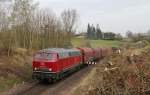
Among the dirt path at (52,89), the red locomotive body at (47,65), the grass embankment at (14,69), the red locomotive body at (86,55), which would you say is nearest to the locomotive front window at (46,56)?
the red locomotive body at (47,65)

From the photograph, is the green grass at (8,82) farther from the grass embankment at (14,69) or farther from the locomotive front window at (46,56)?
the locomotive front window at (46,56)

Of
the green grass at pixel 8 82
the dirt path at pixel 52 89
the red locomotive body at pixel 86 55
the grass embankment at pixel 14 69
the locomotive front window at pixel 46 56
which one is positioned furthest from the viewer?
the red locomotive body at pixel 86 55

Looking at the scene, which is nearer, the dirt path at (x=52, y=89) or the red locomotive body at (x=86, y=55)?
the dirt path at (x=52, y=89)

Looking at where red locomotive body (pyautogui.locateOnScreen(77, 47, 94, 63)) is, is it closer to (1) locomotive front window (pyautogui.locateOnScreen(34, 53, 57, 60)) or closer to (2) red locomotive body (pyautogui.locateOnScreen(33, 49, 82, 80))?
(2) red locomotive body (pyautogui.locateOnScreen(33, 49, 82, 80))

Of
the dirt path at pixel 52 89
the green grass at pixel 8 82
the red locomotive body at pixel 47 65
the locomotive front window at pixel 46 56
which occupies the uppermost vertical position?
the locomotive front window at pixel 46 56

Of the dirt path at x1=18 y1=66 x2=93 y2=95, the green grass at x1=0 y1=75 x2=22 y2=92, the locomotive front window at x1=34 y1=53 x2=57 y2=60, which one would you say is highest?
the locomotive front window at x1=34 y1=53 x2=57 y2=60

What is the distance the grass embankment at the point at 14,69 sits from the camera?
2501cm

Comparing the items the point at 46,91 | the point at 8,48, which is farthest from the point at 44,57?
the point at 8,48

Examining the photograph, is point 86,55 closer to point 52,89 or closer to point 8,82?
point 8,82

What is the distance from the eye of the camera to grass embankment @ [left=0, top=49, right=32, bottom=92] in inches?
985

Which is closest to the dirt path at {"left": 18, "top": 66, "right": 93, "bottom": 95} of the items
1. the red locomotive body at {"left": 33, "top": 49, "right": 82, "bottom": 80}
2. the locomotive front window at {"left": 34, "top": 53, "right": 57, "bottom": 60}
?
the red locomotive body at {"left": 33, "top": 49, "right": 82, "bottom": 80}

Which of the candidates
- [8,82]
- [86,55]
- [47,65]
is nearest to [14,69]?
[8,82]

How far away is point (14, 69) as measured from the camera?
2980 cm

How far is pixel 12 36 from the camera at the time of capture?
36.8 meters
